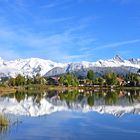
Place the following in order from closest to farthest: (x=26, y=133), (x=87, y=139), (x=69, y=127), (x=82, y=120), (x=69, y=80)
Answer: (x=87, y=139), (x=26, y=133), (x=69, y=127), (x=82, y=120), (x=69, y=80)

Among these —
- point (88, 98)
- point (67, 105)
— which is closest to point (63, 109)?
point (67, 105)

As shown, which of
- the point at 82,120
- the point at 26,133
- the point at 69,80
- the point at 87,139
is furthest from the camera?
the point at 69,80

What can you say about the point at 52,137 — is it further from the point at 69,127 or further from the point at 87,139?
the point at 69,127

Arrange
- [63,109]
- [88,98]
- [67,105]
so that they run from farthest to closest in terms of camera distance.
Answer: [88,98]
[67,105]
[63,109]

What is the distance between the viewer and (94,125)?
27.9 m

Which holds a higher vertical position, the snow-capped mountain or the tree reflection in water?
the tree reflection in water

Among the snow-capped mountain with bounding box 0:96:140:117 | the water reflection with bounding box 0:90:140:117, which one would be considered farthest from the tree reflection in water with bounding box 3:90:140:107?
the snow-capped mountain with bounding box 0:96:140:117

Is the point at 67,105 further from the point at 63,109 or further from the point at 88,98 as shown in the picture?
the point at 88,98

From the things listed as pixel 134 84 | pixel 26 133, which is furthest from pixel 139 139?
pixel 134 84

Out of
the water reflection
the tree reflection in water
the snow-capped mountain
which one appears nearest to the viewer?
the snow-capped mountain

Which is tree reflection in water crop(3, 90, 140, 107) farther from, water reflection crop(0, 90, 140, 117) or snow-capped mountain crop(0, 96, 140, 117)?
snow-capped mountain crop(0, 96, 140, 117)

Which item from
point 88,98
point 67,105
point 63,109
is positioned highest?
point 88,98

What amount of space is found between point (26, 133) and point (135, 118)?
39.4 feet

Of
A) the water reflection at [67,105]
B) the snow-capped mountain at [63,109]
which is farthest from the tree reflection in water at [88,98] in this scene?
the snow-capped mountain at [63,109]
